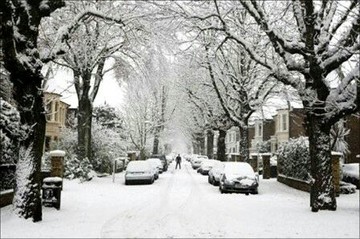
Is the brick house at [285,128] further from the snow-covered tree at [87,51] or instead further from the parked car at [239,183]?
the parked car at [239,183]

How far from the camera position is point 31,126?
11.3 meters


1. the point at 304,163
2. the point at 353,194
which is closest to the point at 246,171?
the point at 304,163

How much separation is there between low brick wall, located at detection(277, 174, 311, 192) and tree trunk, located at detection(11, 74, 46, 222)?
13.5 m

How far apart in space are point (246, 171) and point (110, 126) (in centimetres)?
3082

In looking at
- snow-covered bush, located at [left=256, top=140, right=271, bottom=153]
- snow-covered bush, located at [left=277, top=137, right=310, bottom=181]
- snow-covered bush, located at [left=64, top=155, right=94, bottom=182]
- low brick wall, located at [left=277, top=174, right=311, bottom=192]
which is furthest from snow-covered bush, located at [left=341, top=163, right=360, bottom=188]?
snow-covered bush, located at [left=256, top=140, right=271, bottom=153]

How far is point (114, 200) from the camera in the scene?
1716 cm

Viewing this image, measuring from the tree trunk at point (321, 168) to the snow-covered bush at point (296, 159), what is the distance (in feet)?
27.8

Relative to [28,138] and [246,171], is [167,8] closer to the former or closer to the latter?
[28,138]

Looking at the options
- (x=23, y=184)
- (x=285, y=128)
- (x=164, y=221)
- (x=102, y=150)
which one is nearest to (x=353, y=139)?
(x=285, y=128)

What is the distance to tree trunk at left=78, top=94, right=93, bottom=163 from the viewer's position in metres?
27.7

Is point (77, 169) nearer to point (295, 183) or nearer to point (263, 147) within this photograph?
point (295, 183)

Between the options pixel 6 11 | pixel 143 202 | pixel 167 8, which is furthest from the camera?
pixel 143 202

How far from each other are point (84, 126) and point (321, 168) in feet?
58.4

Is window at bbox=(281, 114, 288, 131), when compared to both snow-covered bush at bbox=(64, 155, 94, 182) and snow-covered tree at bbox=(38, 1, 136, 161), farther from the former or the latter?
snow-covered bush at bbox=(64, 155, 94, 182)
